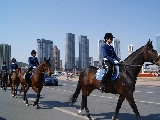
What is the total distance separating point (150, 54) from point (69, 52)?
5197 inches

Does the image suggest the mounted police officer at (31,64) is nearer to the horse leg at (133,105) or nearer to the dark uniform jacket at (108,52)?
the dark uniform jacket at (108,52)

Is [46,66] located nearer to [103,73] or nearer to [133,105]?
[103,73]

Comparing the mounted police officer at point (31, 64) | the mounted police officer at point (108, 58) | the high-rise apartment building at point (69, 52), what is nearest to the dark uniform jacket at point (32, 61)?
the mounted police officer at point (31, 64)

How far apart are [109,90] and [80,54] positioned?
12088cm

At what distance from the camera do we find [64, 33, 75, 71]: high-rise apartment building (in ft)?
440

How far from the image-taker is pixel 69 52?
456 feet

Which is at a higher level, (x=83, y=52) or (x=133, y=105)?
(x=83, y=52)

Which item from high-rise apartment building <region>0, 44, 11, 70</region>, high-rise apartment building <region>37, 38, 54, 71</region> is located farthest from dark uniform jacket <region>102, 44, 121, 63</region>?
high-rise apartment building <region>37, 38, 54, 71</region>

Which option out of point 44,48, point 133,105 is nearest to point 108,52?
point 133,105

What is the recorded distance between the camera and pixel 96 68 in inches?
344

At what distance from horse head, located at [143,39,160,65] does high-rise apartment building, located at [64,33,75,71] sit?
12565 cm

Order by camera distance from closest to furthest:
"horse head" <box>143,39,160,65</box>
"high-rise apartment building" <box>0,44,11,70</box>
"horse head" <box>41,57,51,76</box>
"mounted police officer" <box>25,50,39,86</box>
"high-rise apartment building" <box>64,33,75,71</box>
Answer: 1. "horse head" <box>143,39,160,65</box>
2. "horse head" <box>41,57,51,76</box>
3. "mounted police officer" <box>25,50,39,86</box>
4. "high-rise apartment building" <box>0,44,11,70</box>
5. "high-rise apartment building" <box>64,33,75,71</box>

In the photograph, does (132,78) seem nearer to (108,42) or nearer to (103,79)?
(103,79)

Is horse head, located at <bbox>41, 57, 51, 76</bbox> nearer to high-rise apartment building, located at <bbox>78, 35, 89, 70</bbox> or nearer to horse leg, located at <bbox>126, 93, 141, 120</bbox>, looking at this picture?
horse leg, located at <bbox>126, 93, 141, 120</bbox>
